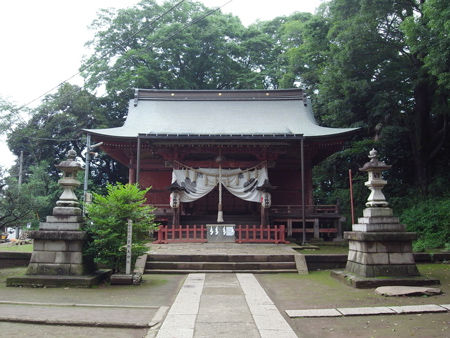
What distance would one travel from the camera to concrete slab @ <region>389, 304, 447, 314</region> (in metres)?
5.04

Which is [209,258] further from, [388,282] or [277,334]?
[277,334]

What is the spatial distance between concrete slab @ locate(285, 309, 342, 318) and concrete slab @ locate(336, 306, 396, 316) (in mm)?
123

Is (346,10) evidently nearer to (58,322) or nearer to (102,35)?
(58,322)

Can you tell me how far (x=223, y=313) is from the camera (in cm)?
498

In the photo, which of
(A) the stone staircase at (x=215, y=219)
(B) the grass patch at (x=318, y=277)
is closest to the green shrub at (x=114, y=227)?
(B) the grass patch at (x=318, y=277)

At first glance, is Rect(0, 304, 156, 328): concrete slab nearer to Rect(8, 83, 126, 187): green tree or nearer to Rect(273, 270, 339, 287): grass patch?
Rect(273, 270, 339, 287): grass patch

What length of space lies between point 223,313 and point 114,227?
366 centimetres

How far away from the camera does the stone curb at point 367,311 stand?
16.3ft

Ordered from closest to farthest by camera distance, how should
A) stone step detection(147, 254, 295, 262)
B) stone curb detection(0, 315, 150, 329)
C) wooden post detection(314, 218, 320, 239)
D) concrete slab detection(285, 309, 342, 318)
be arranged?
stone curb detection(0, 315, 150, 329), concrete slab detection(285, 309, 342, 318), stone step detection(147, 254, 295, 262), wooden post detection(314, 218, 320, 239)

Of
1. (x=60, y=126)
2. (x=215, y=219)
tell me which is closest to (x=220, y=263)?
(x=215, y=219)

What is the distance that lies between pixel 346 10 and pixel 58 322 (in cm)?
1803

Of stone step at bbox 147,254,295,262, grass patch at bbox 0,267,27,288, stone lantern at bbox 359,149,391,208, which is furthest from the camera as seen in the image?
stone step at bbox 147,254,295,262

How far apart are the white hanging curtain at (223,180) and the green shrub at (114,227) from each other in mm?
6968

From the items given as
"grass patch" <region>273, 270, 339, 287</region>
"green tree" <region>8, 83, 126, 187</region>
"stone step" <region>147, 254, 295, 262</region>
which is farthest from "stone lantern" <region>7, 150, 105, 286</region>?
"green tree" <region>8, 83, 126, 187</region>
